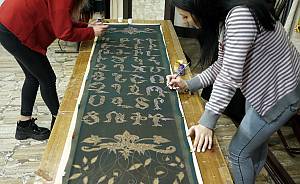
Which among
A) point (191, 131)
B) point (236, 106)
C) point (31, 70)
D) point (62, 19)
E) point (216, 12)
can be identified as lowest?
point (236, 106)

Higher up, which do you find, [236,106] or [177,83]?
[177,83]

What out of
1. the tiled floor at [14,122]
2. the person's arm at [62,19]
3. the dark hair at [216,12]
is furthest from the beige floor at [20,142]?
the dark hair at [216,12]

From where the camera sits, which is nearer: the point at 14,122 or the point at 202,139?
the point at 202,139

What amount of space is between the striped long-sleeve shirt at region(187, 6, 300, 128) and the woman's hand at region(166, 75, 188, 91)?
253 mm

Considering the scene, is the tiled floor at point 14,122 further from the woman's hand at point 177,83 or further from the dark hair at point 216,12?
the dark hair at point 216,12

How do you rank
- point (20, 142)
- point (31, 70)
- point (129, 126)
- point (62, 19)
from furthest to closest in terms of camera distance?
point (20, 142) → point (31, 70) → point (62, 19) → point (129, 126)

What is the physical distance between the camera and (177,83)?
1449mm

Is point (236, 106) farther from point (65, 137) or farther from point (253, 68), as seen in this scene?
point (65, 137)

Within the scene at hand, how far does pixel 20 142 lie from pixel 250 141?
1.49 m

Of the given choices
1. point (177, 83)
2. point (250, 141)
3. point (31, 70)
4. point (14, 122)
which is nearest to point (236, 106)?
point (177, 83)

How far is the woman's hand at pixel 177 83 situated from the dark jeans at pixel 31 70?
2.57 ft

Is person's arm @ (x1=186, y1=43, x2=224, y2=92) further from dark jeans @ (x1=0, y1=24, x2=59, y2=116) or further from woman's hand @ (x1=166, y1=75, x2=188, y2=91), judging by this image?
dark jeans @ (x1=0, y1=24, x2=59, y2=116)

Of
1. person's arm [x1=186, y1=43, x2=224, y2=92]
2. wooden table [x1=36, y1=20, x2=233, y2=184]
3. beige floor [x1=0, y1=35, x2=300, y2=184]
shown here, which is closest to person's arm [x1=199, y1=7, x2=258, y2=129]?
wooden table [x1=36, y1=20, x2=233, y2=184]

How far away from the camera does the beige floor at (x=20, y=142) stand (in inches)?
73.0
